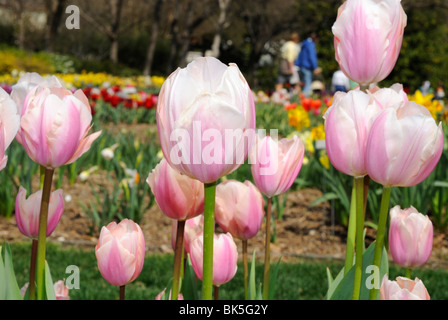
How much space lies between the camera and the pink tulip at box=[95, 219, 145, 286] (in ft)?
2.98

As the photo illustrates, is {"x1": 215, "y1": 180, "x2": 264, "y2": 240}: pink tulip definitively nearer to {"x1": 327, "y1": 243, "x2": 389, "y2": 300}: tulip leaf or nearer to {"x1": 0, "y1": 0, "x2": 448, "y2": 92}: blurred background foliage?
{"x1": 327, "y1": 243, "x2": 389, "y2": 300}: tulip leaf

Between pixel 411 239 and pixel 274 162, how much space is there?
298mm

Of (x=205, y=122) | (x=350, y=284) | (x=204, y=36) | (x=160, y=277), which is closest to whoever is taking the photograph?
(x=205, y=122)

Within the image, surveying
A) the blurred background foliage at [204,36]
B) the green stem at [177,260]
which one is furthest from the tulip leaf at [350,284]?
the blurred background foliage at [204,36]

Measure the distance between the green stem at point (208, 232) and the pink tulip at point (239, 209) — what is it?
34 cm

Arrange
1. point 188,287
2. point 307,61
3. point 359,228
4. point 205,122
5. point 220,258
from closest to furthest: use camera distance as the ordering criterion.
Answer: point 205,122 → point 359,228 → point 220,258 → point 188,287 → point 307,61

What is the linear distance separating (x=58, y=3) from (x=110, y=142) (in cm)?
1829

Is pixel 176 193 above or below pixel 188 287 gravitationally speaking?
above

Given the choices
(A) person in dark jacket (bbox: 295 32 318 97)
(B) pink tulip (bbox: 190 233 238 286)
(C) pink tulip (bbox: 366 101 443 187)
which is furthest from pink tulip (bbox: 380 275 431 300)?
(A) person in dark jacket (bbox: 295 32 318 97)

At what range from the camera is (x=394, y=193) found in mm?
3525

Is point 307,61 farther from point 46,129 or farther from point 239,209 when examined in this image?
point 46,129

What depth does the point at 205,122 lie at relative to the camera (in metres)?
0.68

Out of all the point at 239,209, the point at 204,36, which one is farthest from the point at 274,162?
the point at 204,36

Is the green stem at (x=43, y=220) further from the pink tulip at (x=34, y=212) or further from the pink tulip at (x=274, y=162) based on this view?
the pink tulip at (x=274, y=162)
